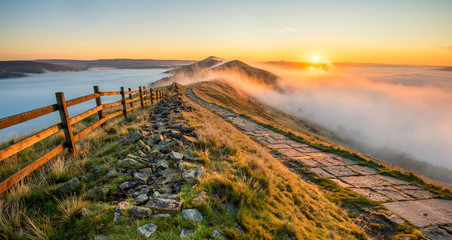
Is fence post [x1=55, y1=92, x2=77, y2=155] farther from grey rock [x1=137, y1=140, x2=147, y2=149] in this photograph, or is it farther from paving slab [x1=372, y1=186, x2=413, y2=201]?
paving slab [x1=372, y1=186, x2=413, y2=201]

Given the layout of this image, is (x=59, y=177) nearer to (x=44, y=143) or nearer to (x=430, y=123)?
(x=44, y=143)

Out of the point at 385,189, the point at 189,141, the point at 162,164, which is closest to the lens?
the point at 162,164

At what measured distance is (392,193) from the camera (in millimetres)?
7234

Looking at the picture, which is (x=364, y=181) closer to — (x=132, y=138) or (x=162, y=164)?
(x=162, y=164)

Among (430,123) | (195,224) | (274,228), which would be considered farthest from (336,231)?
(430,123)

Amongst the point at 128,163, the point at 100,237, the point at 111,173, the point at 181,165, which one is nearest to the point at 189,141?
the point at 181,165

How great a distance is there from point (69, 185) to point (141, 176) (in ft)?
3.83

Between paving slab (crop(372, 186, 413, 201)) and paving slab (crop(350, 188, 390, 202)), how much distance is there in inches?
11.0

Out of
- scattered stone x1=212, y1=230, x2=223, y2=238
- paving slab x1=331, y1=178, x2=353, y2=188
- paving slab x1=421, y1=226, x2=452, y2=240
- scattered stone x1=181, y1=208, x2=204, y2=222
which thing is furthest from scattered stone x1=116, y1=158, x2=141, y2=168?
paving slab x1=421, y1=226, x2=452, y2=240

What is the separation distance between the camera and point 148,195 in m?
3.31

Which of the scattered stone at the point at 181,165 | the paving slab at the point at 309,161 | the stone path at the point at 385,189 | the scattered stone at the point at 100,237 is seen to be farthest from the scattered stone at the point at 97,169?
the paving slab at the point at 309,161

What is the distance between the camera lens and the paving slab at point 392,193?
6.93 meters

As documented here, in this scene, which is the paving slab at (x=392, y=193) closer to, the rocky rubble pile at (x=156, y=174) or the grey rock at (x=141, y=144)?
the rocky rubble pile at (x=156, y=174)

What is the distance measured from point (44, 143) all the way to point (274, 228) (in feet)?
23.7
